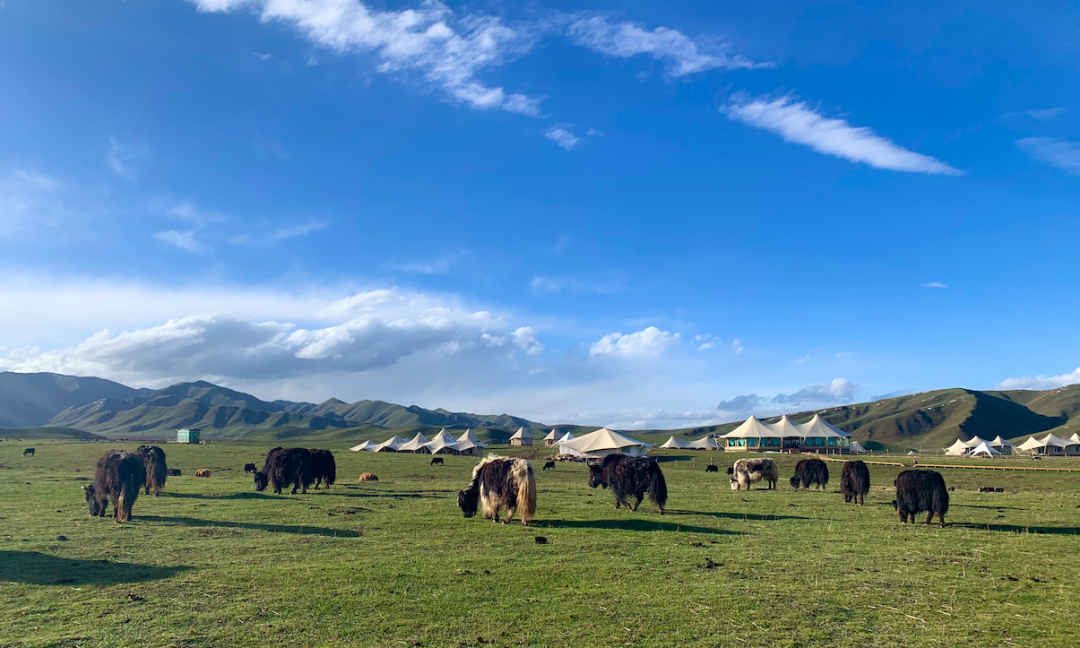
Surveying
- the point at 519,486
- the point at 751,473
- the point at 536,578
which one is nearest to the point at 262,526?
the point at 519,486

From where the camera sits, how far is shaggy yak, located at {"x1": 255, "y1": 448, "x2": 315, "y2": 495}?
32350 mm

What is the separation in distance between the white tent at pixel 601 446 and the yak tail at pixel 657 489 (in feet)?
198

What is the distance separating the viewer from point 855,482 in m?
28.7

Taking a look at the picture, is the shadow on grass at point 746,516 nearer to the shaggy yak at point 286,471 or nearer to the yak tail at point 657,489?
the yak tail at point 657,489

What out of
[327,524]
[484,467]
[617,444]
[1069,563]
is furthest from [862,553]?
[617,444]

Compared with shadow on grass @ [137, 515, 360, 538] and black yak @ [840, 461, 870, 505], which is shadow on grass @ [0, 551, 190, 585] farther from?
black yak @ [840, 461, 870, 505]

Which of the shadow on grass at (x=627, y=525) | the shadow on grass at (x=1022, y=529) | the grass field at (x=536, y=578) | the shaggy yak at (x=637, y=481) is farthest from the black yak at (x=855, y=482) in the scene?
the shadow on grass at (x=627, y=525)

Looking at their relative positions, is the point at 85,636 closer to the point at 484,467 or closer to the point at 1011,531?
the point at 484,467

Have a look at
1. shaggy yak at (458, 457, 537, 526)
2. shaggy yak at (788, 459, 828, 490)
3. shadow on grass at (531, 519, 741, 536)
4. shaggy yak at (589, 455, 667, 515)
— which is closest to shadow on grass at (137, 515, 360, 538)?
shaggy yak at (458, 457, 537, 526)

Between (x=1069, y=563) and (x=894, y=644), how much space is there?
9.36 meters

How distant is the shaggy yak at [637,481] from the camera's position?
23844 mm

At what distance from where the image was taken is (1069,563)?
14508 millimetres

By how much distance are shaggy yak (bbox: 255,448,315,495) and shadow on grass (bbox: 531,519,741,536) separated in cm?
1778

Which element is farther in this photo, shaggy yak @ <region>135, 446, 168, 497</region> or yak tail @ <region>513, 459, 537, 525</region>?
shaggy yak @ <region>135, 446, 168, 497</region>
